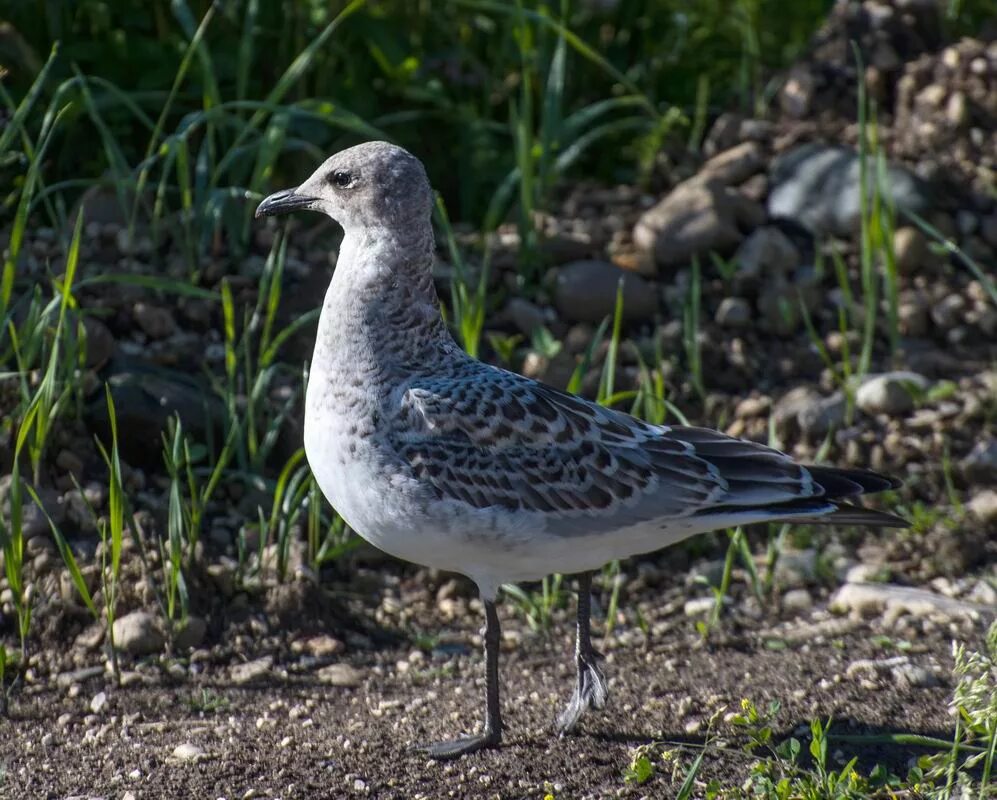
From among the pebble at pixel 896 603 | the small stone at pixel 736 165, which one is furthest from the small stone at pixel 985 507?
the small stone at pixel 736 165

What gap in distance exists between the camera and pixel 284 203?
4.45m

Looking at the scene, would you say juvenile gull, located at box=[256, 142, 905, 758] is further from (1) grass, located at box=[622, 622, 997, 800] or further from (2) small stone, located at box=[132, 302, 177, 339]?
(2) small stone, located at box=[132, 302, 177, 339]

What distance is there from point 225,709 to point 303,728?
1.00ft

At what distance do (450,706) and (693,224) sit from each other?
2.75 m

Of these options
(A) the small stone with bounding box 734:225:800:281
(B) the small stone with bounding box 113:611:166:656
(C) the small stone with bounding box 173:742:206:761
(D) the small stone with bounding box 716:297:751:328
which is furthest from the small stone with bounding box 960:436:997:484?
(C) the small stone with bounding box 173:742:206:761

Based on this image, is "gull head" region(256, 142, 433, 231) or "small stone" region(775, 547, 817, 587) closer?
"gull head" region(256, 142, 433, 231)

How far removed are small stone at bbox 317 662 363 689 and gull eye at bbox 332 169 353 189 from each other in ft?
4.81

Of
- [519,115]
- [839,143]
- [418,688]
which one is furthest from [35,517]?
[839,143]

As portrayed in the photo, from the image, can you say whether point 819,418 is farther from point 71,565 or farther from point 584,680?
point 71,565

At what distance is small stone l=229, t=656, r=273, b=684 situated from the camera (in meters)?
4.59

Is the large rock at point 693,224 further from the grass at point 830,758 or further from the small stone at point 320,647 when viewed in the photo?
the grass at point 830,758

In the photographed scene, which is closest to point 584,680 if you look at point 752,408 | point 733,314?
point 752,408

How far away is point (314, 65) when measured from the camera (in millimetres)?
6590

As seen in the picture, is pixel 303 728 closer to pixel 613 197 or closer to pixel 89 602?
pixel 89 602
